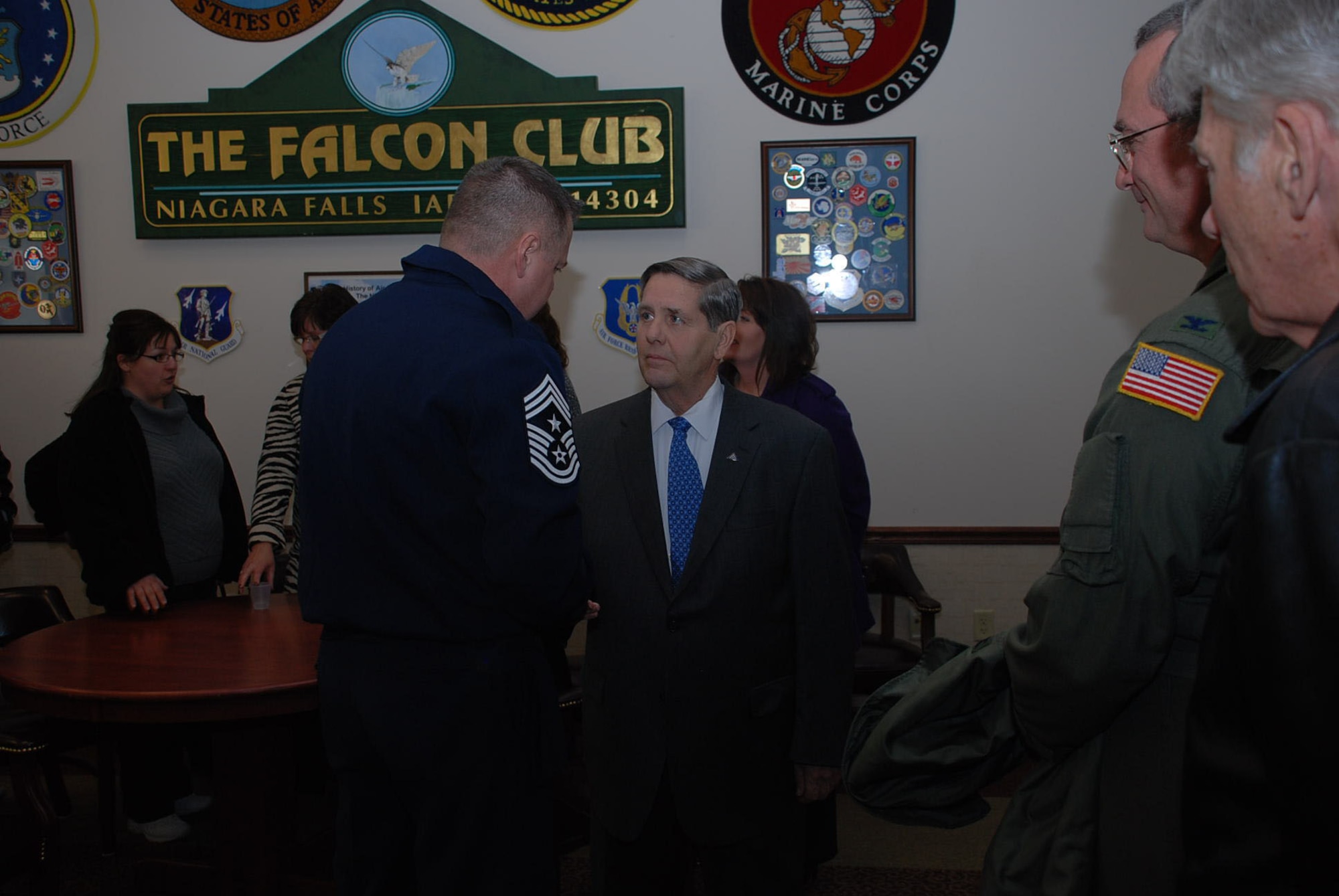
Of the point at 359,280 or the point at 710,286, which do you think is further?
the point at 359,280

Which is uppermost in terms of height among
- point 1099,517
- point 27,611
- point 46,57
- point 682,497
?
point 46,57

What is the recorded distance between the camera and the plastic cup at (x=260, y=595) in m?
2.88

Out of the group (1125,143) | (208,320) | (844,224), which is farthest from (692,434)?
(208,320)

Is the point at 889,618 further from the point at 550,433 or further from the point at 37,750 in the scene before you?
the point at 37,750

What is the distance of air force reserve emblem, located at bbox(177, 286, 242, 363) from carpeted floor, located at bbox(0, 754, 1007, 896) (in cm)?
193

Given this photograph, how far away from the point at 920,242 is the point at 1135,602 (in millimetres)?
3178

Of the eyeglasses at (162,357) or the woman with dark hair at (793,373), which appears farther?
the eyeglasses at (162,357)

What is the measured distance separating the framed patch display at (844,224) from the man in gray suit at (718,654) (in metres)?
2.05

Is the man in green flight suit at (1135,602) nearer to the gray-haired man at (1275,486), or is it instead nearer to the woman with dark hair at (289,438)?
the gray-haired man at (1275,486)

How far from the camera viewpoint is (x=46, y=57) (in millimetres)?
4129

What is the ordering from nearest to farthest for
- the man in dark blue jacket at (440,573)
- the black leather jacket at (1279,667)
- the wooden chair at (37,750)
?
1. the black leather jacket at (1279,667)
2. the man in dark blue jacket at (440,573)
3. the wooden chair at (37,750)

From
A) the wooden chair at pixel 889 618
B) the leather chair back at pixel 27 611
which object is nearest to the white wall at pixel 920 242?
the wooden chair at pixel 889 618

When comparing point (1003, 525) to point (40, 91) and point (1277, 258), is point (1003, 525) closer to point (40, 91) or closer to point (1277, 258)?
point (1277, 258)

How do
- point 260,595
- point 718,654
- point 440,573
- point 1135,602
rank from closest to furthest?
point 1135,602
point 440,573
point 718,654
point 260,595
